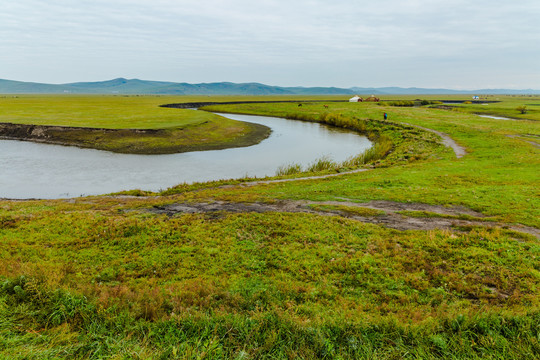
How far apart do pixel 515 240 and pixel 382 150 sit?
32.6 m

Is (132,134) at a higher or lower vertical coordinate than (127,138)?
higher

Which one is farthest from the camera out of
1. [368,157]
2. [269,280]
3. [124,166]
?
[368,157]

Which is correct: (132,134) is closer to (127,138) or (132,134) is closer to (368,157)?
(127,138)

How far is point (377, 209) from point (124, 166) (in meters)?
32.0

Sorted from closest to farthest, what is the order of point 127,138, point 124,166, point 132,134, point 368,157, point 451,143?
point 124,166 < point 368,157 < point 451,143 < point 127,138 < point 132,134

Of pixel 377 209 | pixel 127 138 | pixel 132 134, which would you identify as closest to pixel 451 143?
pixel 377 209

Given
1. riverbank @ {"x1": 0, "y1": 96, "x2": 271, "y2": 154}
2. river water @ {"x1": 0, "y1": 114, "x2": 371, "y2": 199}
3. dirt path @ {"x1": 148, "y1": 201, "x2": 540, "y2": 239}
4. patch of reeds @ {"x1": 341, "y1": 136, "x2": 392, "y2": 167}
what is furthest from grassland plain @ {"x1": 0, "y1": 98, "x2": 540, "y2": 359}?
riverbank @ {"x1": 0, "y1": 96, "x2": 271, "y2": 154}

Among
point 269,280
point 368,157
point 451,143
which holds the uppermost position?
point 451,143

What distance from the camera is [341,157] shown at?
141 ft

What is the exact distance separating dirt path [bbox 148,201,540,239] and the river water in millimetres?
11486

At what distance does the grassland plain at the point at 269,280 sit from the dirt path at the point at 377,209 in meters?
0.65

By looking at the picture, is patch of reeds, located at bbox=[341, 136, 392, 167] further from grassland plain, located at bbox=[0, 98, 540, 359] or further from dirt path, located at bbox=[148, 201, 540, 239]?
dirt path, located at bbox=[148, 201, 540, 239]

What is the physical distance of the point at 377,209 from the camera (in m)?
17.0

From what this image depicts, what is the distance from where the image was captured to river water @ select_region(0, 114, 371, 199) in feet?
89.3
